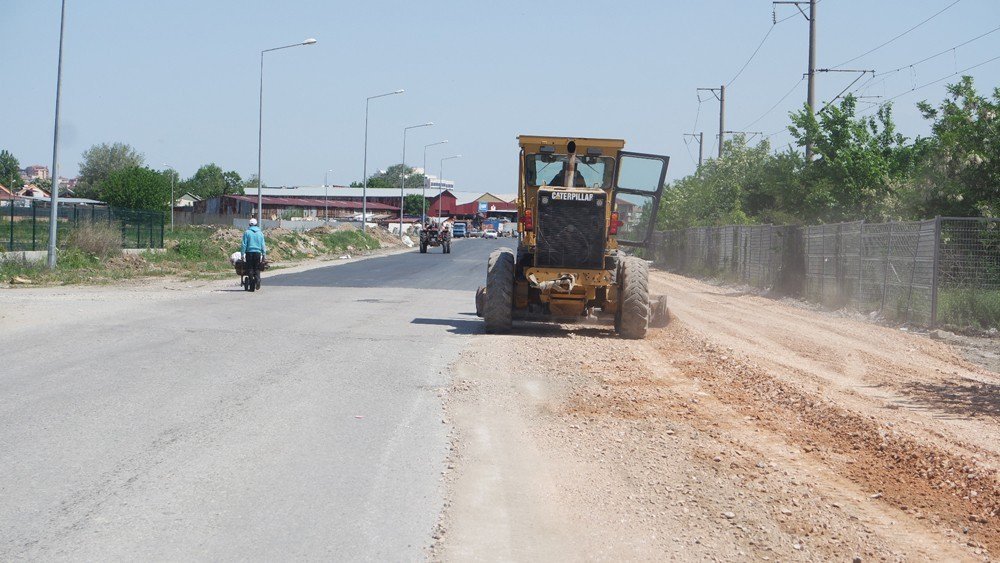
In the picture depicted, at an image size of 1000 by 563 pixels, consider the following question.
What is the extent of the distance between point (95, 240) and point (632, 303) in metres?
23.6

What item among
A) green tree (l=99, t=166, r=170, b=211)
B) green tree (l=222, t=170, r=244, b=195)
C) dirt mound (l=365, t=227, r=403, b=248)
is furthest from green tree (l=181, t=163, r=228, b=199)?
dirt mound (l=365, t=227, r=403, b=248)

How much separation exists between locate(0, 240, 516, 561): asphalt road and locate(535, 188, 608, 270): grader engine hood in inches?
77.6

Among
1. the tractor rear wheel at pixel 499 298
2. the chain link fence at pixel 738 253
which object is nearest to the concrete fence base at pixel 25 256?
the tractor rear wheel at pixel 499 298

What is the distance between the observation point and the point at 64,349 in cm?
1272

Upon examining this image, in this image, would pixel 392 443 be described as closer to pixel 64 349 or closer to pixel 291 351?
pixel 291 351

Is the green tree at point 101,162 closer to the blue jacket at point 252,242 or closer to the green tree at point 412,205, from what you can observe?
the green tree at point 412,205

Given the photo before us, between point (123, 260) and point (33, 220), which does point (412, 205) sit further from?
point (33, 220)

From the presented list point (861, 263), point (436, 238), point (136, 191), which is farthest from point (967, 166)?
point (136, 191)

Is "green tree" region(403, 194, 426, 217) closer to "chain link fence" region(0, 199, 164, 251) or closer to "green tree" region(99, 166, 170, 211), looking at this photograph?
"green tree" region(99, 166, 170, 211)

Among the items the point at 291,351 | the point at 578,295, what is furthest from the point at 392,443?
the point at 578,295

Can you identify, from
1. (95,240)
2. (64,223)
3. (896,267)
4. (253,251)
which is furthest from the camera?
(64,223)

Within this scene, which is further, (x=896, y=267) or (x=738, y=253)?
(x=738, y=253)

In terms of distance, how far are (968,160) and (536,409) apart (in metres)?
15.2

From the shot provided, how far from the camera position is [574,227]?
15.7 metres
